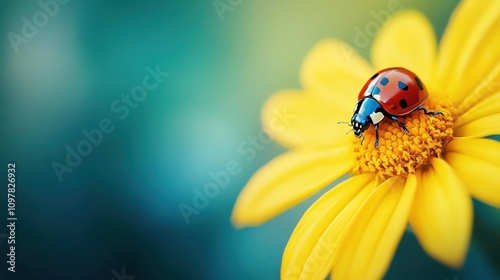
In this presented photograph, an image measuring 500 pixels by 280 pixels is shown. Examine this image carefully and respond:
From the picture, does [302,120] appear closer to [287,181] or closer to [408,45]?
[287,181]

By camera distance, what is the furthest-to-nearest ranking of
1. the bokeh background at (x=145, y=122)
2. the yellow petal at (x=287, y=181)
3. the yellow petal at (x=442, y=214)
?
1. the bokeh background at (x=145, y=122)
2. the yellow petal at (x=287, y=181)
3. the yellow petal at (x=442, y=214)

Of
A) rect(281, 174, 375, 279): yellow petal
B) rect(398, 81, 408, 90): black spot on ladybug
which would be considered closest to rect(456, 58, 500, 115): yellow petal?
rect(398, 81, 408, 90): black spot on ladybug

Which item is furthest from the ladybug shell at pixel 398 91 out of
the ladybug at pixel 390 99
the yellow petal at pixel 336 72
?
the yellow petal at pixel 336 72

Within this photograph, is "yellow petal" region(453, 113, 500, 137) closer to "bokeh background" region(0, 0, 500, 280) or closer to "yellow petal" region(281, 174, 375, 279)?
"yellow petal" region(281, 174, 375, 279)

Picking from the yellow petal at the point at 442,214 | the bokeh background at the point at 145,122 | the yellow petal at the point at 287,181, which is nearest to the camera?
the yellow petal at the point at 442,214

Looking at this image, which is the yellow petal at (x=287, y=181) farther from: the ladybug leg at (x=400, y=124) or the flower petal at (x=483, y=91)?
the flower petal at (x=483, y=91)

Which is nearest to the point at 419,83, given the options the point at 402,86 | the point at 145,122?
the point at 402,86

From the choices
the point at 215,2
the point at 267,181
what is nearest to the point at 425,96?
the point at 267,181
